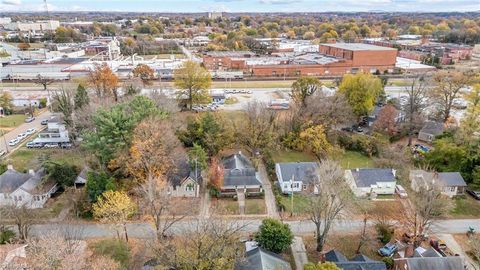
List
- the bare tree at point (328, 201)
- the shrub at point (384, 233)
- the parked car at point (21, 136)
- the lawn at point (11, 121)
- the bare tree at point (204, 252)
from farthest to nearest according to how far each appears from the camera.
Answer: the lawn at point (11, 121), the parked car at point (21, 136), the shrub at point (384, 233), the bare tree at point (328, 201), the bare tree at point (204, 252)

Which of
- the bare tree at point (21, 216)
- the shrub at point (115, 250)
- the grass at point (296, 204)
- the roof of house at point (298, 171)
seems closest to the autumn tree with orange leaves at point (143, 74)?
the roof of house at point (298, 171)

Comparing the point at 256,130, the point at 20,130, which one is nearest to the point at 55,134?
the point at 20,130

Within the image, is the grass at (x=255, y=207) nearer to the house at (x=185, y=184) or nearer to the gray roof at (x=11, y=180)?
the house at (x=185, y=184)

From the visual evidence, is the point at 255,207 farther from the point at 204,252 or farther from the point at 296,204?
the point at 204,252

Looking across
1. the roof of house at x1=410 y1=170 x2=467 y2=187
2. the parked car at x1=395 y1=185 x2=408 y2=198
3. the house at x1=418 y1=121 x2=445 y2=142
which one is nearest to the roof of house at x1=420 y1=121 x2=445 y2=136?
the house at x1=418 y1=121 x2=445 y2=142

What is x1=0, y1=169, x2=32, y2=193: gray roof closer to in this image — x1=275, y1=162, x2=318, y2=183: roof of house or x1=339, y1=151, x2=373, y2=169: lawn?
x1=275, y1=162, x2=318, y2=183: roof of house
